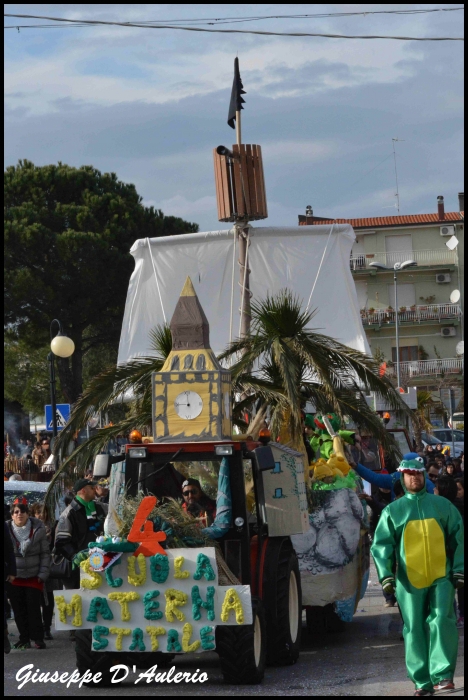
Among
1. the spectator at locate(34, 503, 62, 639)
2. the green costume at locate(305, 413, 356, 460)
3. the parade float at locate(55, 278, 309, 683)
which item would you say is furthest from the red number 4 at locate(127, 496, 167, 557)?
the green costume at locate(305, 413, 356, 460)

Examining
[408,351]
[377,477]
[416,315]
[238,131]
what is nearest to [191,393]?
[377,477]

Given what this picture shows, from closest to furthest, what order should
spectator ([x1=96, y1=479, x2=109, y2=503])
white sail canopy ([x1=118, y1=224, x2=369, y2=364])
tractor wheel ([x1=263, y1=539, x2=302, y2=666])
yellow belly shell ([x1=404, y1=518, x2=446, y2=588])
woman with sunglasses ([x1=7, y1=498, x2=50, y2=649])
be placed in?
yellow belly shell ([x1=404, y1=518, x2=446, y2=588]), tractor wheel ([x1=263, y1=539, x2=302, y2=666]), woman with sunglasses ([x1=7, y1=498, x2=50, y2=649]), spectator ([x1=96, y1=479, x2=109, y2=503]), white sail canopy ([x1=118, y1=224, x2=369, y2=364])

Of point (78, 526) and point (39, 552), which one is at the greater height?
point (78, 526)

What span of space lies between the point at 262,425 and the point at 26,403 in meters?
40.0

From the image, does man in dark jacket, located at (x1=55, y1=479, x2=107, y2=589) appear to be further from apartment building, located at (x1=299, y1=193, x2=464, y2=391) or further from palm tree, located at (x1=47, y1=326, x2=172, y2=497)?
apartment building, located at (x1=299, y1=193, x2=464, y2=391)

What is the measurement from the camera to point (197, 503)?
9.66 m

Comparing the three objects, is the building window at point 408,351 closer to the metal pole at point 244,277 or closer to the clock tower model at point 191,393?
the metal pole at point 244,277

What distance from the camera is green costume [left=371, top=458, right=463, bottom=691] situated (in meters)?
8.24

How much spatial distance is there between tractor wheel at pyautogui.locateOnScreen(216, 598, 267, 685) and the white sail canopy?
21673 mm

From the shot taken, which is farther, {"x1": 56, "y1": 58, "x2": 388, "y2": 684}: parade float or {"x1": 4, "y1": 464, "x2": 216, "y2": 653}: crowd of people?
{"x1": 4, "y1": 464, "x2": 216, "y2": 653}: crowd of people

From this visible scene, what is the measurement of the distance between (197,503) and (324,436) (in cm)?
364

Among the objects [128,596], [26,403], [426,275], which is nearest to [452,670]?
[128,596]

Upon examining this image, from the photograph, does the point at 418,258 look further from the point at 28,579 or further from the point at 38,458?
the point at 28,579

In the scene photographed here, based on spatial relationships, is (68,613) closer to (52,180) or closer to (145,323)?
(145,323)
